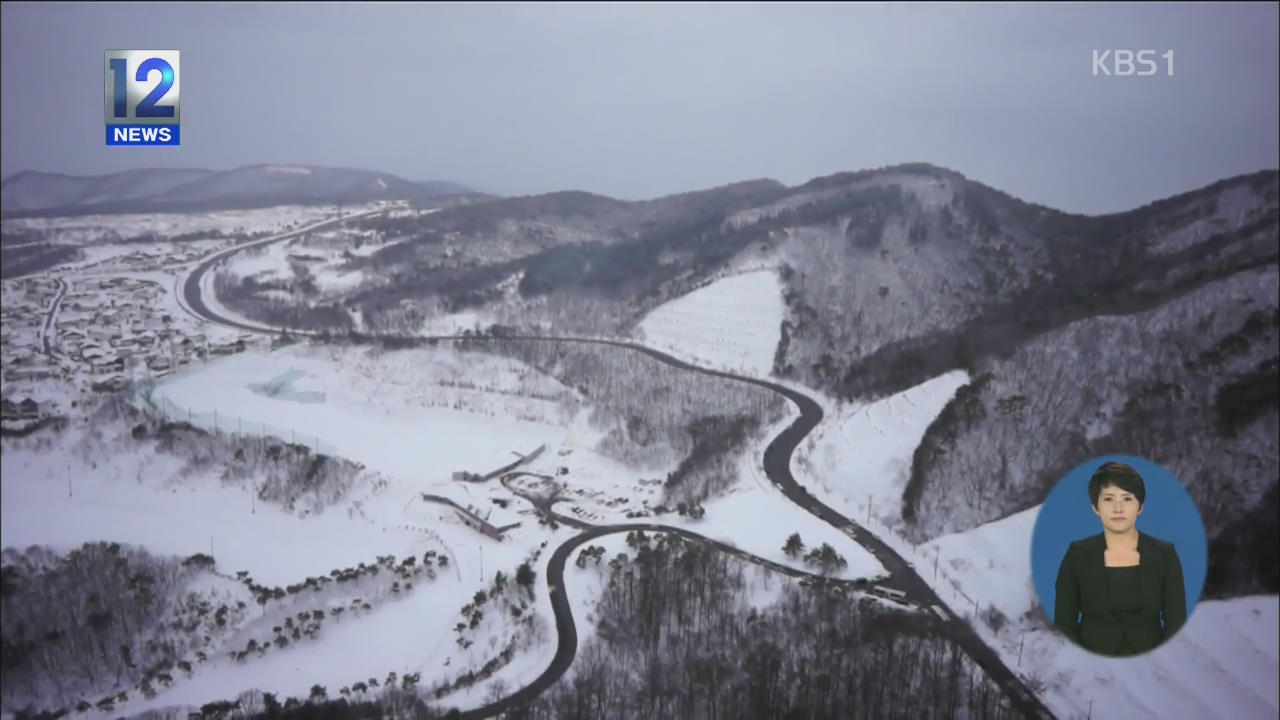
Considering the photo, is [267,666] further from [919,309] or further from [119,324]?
[919,309]

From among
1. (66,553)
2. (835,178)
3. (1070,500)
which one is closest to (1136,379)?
(1070,500)

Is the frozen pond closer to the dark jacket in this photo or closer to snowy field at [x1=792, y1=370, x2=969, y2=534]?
snowy field at [x1=792, y1=370, x2=969, y2=534]

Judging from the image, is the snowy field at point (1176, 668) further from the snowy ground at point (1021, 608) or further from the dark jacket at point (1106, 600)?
the dark jacket at point (1106, 600)

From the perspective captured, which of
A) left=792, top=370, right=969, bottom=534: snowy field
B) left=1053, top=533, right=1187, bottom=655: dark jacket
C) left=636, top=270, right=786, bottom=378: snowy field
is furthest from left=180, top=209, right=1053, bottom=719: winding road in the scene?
left=1053, top=533, right=1187, bottom=655: dark jacket

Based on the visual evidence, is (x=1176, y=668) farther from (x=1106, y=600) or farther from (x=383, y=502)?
(x=383, y=502)

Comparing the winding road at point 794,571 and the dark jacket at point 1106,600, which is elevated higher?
the dark jacket at point 1106,600

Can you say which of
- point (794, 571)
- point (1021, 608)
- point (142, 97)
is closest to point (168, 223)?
point (142, 97)

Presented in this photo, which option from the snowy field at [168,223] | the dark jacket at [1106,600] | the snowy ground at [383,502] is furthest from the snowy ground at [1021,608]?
the snowy field at [168,223]
